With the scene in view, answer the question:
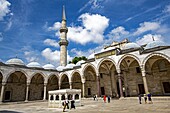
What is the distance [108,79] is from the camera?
22.2m

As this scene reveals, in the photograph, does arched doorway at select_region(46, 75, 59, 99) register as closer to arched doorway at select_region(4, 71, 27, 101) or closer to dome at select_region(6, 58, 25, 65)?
arched doorway at select_region(4, 71, 27, 101)

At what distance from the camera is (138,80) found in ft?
61.8

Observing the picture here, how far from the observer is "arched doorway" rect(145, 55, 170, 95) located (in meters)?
16.7

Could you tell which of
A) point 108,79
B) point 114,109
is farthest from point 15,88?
point 114,109

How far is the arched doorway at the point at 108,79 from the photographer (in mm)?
21234

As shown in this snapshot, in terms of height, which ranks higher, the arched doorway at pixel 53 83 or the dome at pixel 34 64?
the dome at pixel 34 64

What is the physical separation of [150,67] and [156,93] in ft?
11.3

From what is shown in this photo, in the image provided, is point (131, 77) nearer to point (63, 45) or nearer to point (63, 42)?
point (63, 45)

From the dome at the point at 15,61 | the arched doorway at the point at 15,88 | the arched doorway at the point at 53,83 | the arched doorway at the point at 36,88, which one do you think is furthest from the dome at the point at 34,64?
the arched doorway at the point at 53,83

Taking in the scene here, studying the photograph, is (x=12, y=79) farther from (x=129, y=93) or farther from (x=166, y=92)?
Answer: (x=166, y=92)

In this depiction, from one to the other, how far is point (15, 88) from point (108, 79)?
1575 centimetres

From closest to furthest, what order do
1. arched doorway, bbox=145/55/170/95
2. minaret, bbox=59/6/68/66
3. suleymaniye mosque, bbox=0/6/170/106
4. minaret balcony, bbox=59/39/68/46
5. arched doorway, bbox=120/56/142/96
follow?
suleymaniye mosque, bbox=0/6/170/106 < arched doorway, bbox=145/55/170/95 < arched doorway, bbox=120/56/142/96 < minaret, bbox=59/6/68/66 < minaret balcony, bbox=59/39/68/46

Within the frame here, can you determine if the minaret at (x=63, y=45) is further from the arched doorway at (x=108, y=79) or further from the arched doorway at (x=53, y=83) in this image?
the arched doorway at (x=108, y=79)

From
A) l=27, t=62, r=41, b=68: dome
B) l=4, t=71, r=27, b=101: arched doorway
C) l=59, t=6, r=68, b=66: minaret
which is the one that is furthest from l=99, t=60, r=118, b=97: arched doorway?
l=4, t=71, r=27, b=101: arched doorway
